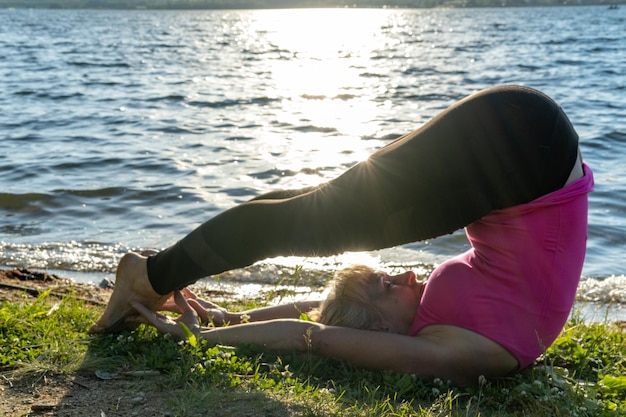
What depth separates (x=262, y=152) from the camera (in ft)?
39.3

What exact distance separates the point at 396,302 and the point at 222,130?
10.7 meters

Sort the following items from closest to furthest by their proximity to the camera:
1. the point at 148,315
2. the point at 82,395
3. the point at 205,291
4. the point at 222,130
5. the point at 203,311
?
the point at 82,395 < the point at 148,315 < the point at 203,311 < the point at 205,291 < the point at 222,130

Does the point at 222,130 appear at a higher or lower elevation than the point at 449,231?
lower

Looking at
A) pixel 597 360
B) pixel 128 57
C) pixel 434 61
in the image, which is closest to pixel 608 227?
pixel 597 360

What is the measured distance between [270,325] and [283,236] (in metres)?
0.58

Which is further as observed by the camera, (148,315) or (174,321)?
(174,321)

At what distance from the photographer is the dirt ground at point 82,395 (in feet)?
10.2

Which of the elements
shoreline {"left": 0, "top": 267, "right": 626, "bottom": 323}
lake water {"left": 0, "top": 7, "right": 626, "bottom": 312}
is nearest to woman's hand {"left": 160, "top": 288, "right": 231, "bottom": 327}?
shoreline {"left": 0, "top": 267, "right": 626, "bottom": 323}

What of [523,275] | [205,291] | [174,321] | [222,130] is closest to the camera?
[523,275]

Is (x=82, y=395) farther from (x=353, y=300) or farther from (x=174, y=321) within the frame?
(x=353, y=300)

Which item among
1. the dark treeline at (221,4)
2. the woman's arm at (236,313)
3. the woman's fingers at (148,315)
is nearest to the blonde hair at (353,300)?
the woman's arm at (236,313)

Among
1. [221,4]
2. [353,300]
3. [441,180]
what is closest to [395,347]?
[353,300]

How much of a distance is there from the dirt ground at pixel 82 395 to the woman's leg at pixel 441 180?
0.83 m

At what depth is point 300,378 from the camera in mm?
3480
